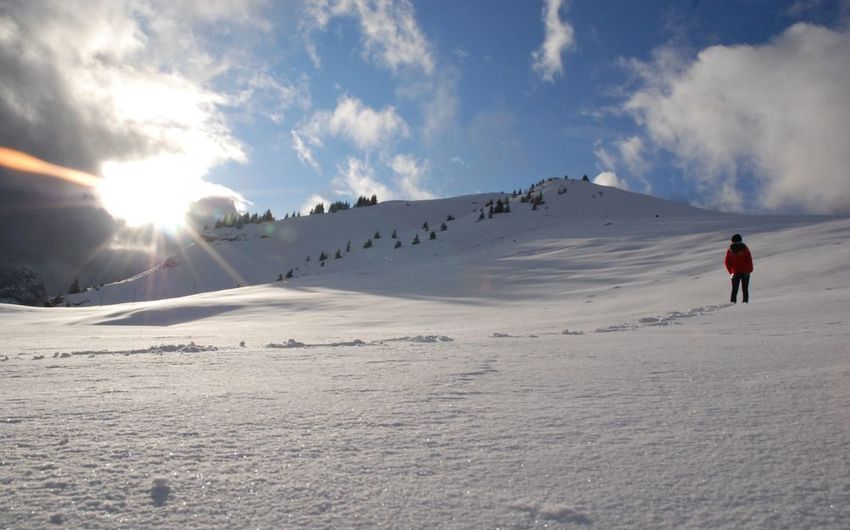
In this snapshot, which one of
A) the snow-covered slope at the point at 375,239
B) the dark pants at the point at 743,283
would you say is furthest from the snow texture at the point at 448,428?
the snow-covered slope at the point at 375,239

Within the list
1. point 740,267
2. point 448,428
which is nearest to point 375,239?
point 740,267

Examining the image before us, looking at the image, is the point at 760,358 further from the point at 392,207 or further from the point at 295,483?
the point at 392,207

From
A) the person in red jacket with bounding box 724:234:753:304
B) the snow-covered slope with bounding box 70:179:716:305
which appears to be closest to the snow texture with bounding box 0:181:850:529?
the person in red jacket with bounding box 724:234:753:304

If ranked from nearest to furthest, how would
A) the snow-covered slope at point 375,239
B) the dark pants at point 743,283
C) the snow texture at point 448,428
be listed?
the snow texture at point 448,428 < the dark pants at point 743,283 < the snow-covered slope at point 375,239

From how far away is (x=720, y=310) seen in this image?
6.23m

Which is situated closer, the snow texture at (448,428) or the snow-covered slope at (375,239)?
the snow texture at (448,428)

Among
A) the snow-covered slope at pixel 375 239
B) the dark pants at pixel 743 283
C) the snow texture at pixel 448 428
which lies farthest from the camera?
the snow-covered slope at pixel 375 239

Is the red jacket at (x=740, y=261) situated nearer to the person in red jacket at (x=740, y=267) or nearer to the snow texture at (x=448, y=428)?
the person in red jacket at (x=740, y=267)

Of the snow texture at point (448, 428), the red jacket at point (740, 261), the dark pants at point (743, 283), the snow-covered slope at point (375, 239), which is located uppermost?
the snow-covered slope at point (375, 239)

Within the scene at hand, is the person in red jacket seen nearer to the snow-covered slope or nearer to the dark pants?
the dark pants

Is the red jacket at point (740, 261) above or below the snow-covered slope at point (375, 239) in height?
below

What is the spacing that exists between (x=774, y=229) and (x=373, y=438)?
17.2 metres

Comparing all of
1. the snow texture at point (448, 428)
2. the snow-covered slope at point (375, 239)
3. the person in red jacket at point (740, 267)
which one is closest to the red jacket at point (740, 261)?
the person in red jacket at point (740, 267)

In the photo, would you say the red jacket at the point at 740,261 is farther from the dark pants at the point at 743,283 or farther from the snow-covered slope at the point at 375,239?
the snow-covered slope at the point at 375,239
